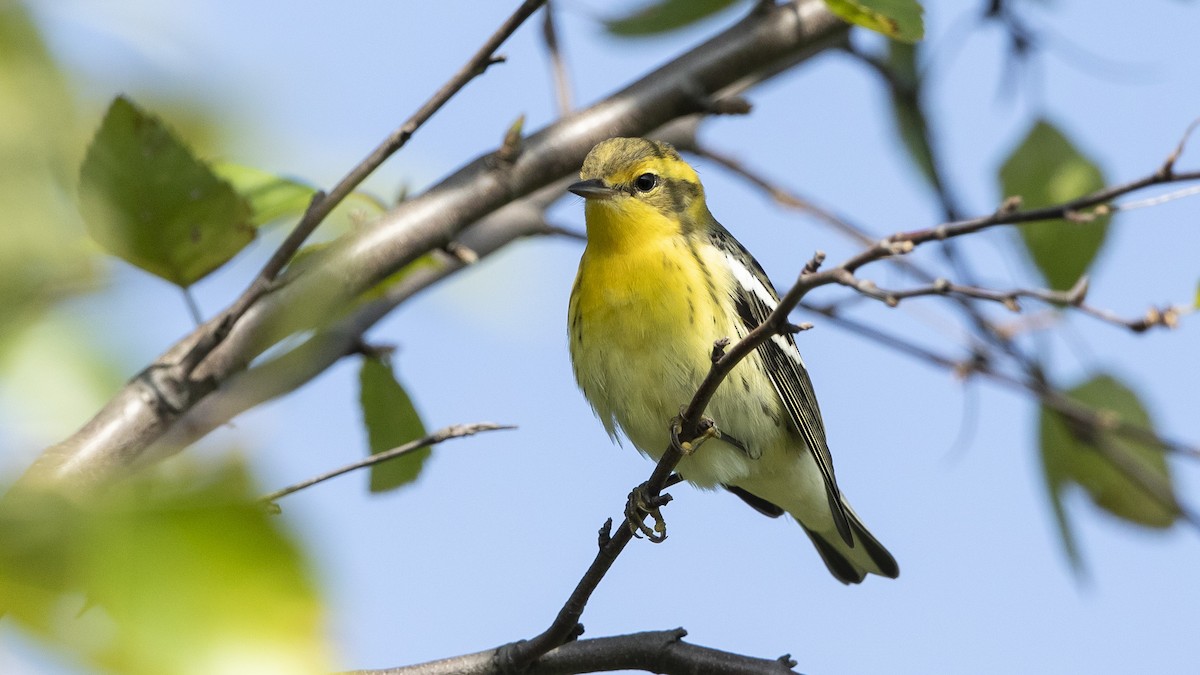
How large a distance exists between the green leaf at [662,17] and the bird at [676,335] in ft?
1.54

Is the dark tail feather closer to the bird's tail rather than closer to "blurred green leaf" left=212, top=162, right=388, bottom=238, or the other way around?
the bird's tail

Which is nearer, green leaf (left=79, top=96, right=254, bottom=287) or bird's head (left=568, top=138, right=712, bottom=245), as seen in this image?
green leaf (left=79, top=96, right=254, bottom=287)

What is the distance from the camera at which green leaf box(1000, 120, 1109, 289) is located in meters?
3.37

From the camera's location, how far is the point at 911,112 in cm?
438

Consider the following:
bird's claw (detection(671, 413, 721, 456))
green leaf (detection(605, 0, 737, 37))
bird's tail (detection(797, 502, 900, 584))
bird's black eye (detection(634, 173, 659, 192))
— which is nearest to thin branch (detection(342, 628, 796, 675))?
bird's claw (detection(671, 413, 721, 456))

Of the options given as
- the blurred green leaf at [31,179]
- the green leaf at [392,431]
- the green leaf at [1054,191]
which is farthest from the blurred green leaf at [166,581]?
the green leaf at [1054,191]

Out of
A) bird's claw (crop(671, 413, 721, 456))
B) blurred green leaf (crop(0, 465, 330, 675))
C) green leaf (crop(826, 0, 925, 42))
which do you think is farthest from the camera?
bird's claw (crop(671, 413, 721, 456))

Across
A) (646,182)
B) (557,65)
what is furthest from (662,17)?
(646,182)

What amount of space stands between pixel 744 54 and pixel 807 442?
4.56 ft

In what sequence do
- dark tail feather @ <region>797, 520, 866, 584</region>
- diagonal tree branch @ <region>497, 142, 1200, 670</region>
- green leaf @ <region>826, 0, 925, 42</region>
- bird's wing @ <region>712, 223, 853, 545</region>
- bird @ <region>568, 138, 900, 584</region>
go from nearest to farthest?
diagonal tree branch @ <region>497, 142, 1200, 670</region> → green leaf @ <region>826, 0, 925, 42</region> → bird @ <region>568, 138, 900, 584</region> → bird's wing @ <region>712, 223, 853, 545</region> → dark tail feather @ <region>797, 520, 866, 584</region>

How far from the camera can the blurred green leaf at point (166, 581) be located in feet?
2.12

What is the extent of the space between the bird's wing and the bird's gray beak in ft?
1.60

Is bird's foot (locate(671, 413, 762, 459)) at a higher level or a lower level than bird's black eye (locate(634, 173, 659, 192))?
lower

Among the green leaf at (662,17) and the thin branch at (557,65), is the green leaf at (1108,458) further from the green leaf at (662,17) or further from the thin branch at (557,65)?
the thin branch at (557,65)
